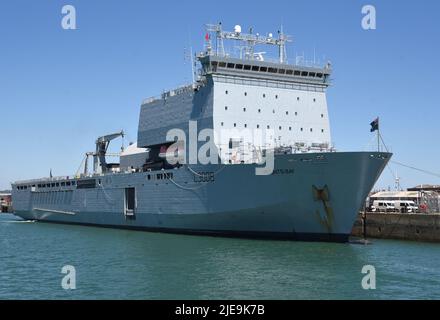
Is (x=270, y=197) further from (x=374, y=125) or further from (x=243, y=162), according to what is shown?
(x=374, y=125)

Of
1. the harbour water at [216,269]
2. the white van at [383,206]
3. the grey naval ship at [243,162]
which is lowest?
the harbour water at [216,269]

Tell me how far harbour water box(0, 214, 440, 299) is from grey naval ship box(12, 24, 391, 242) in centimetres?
136

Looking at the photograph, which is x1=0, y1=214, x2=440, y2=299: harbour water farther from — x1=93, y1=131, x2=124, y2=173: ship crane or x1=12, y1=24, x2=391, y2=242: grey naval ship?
x1=93, y1=131, x2=124, y2=173: ship crane

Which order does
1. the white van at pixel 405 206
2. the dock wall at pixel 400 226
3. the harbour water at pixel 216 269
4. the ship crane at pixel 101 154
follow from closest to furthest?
the harbour water at pixel 216 269, the dock wall at pixel 400 226, the white van at pixel 405 206, the ship crane at pixel 101 154

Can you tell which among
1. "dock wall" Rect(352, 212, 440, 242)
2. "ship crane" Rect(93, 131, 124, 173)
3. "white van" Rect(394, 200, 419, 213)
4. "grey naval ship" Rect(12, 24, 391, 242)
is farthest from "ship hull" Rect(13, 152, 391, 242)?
"ship crane" Rect(93, 131, 124, 173)

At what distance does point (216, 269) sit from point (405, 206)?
2004cm

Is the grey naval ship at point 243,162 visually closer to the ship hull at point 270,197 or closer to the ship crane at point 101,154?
the ship hull at point 270,197

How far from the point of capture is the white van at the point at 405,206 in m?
32.4

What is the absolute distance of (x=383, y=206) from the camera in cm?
3881

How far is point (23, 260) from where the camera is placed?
20750mm

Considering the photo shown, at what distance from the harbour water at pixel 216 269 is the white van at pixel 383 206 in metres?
7.16

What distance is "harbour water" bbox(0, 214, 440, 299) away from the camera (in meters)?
14.6

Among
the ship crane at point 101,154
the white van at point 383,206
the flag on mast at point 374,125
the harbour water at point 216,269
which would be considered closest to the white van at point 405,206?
the white van at point 383,206
